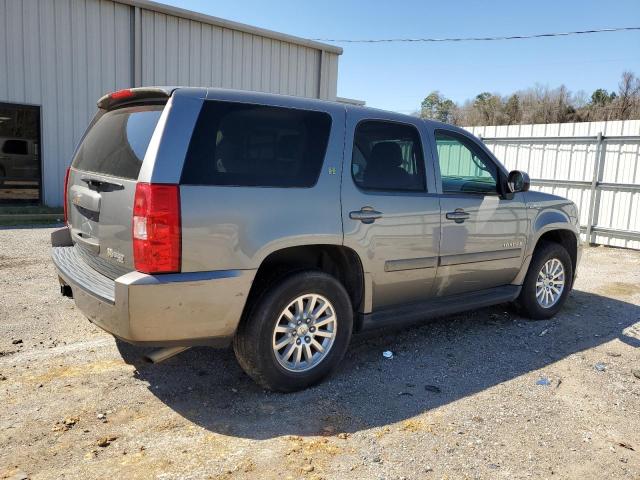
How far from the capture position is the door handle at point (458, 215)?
4445 mm

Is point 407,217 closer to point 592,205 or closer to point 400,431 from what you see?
point 400,431

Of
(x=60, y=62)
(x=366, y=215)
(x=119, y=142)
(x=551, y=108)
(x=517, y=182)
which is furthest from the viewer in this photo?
(x=551, y=108)

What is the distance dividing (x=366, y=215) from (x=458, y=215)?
3.51ft

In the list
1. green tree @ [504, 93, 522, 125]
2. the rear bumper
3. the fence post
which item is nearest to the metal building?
the fence post

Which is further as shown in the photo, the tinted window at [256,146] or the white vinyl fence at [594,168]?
the white vinyl fence at [594,168]

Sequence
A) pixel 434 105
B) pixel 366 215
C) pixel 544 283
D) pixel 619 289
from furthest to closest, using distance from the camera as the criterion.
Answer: pixel 434 105 < pixel 619 289 < pixel 544 283 < pixel 366 215

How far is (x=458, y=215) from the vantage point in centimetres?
451

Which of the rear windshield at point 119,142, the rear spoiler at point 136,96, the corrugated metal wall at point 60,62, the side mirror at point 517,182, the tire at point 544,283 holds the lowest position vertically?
the tire at point 544,283

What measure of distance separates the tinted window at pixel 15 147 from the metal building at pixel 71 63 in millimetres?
20

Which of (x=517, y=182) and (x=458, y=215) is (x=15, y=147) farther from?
(x=517, y=182)

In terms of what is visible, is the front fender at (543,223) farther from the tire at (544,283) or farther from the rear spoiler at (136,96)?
the rear spoiler at (136,96)

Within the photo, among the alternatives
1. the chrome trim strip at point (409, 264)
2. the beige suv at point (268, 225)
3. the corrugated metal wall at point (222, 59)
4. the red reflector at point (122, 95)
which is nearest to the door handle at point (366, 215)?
the beige suv at point (268, 225)

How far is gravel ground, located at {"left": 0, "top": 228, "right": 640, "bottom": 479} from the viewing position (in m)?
2.87

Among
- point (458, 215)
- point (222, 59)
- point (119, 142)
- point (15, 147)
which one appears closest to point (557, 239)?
point (458, 215)
